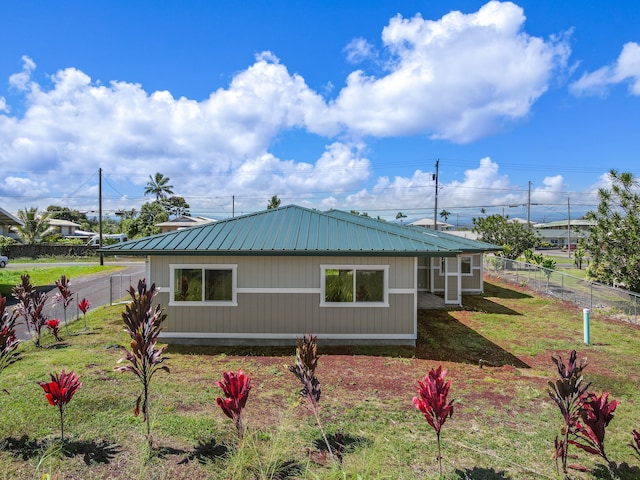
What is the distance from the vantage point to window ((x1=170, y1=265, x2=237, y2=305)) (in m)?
9.16

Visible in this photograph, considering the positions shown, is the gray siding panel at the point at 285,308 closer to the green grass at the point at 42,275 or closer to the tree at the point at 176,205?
the green grass at the point at 42,275

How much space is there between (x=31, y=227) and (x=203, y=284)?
39.0 metres

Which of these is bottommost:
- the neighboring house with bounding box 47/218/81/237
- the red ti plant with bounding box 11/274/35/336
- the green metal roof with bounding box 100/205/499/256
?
the red ti plant with bounding box 11/274/35/336

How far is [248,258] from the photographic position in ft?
30.0

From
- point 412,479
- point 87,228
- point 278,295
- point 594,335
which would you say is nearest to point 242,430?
point 412,479

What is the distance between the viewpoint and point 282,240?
9281 millimetres

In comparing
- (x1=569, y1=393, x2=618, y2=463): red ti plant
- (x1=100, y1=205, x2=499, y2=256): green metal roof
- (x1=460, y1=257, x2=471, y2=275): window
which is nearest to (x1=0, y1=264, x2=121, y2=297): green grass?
(x1=100, y1=205, x2=499, y2=256): green metal roof

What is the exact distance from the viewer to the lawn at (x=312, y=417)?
4125 millimetres

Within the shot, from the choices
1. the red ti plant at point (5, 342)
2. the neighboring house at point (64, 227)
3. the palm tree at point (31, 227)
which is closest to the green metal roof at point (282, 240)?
the red ti plant at point (5, 342)

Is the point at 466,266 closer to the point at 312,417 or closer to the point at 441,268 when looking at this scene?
the point at 441,268

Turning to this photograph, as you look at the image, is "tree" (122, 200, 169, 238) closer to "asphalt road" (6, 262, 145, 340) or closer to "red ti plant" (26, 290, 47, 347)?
"asphalt road" (6, 262, 145, 340)

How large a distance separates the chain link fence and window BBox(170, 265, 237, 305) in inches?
481

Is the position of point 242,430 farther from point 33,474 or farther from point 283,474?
point 33,474

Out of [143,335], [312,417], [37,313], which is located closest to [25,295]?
[37,313]
